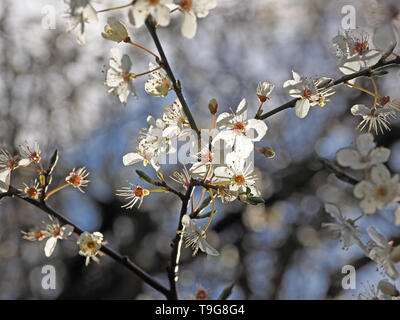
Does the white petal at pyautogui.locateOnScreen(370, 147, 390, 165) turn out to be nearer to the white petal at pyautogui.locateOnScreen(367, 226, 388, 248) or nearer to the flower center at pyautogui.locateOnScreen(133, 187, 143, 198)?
the white petal at pyautogui.locateOnScreen(367, 226, 388, 248)

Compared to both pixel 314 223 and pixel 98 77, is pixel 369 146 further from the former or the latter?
pixel 98 77

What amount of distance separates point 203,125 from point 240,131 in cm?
270

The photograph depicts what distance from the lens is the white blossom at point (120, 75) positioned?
46.1 inches

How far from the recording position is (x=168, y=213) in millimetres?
4586

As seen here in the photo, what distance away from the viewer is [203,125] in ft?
12.7

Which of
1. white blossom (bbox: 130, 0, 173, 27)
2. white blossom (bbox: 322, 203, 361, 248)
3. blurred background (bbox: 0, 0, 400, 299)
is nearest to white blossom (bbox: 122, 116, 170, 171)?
white blossom (bbox: 130, 0, 173, 27)

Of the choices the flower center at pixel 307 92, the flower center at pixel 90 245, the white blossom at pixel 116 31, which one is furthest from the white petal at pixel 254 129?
the flower center at pixel 90 245

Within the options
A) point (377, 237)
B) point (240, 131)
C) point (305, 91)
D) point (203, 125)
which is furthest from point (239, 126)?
point (203, 125)

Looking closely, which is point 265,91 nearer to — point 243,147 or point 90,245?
point 243,147

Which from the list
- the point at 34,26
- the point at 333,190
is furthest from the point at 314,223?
the point at 34,26

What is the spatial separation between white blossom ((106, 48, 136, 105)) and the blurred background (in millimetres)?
2669

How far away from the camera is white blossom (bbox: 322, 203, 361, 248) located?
109 cm

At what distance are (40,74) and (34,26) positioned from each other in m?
0.48

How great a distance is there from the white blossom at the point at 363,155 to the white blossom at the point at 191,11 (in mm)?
501
